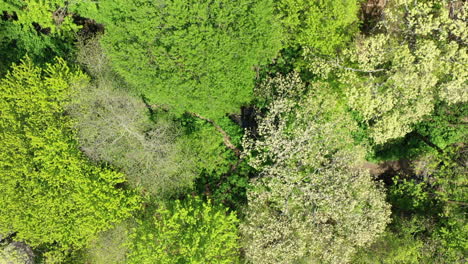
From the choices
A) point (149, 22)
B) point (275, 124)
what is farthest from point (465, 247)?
point (149, 22)

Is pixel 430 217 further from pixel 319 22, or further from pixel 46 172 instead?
pixel 46 172

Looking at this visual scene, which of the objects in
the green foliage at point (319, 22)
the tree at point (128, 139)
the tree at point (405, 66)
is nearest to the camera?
the tree at point (405, 66)

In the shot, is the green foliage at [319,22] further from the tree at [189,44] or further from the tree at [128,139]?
the tree at [128,139]

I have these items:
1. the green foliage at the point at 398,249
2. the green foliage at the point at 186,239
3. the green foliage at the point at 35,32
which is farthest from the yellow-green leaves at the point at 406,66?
the green foliage at the point at 35,32

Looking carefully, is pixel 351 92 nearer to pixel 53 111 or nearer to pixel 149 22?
pixel 149 22

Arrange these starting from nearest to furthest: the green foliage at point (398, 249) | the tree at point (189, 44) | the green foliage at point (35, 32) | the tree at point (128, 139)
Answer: the tree at point (189, 44) < the tree at point (128, 139) < the green foliage at point (398, 249) < the green foliage at point (35, 32)

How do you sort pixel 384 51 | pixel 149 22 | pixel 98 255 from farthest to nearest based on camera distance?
1. pixel 98 255
2. pixel 384 51
3. pixel 149 22

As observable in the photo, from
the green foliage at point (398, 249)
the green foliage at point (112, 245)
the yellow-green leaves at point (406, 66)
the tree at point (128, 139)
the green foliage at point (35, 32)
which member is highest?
the yellow-green leaves at point (406, 66)
